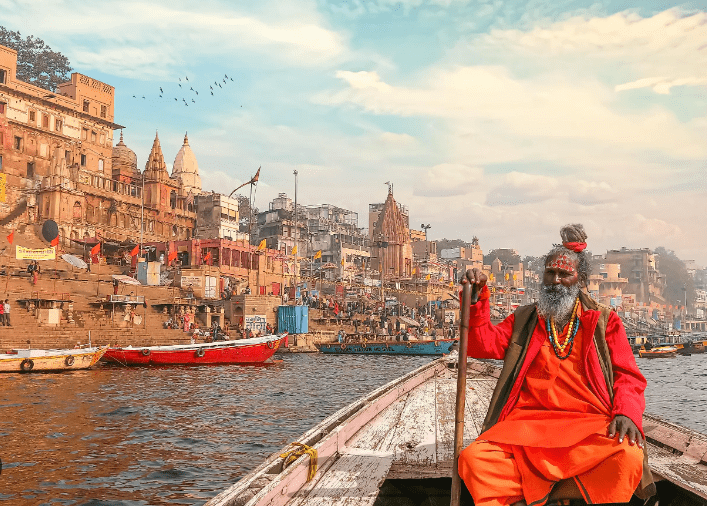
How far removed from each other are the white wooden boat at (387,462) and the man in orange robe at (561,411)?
39.2 inches

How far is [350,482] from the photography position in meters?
4.87

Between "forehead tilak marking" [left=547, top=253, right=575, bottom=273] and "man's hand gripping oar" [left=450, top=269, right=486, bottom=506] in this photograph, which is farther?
"forehead tilak marking" [left=547, top=253, right=575, bottom=273]

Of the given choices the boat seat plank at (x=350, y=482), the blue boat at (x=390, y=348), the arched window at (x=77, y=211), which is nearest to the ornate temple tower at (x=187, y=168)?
the arched window at (x=77, y=211)

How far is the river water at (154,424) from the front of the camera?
31.1ft

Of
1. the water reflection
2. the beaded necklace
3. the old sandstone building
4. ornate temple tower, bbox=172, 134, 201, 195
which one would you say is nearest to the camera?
the beaded necklace

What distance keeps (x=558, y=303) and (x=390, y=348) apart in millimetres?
46646

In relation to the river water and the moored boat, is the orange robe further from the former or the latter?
the moored boat

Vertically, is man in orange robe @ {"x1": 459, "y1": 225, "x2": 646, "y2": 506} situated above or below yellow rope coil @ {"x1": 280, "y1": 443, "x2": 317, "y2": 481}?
above

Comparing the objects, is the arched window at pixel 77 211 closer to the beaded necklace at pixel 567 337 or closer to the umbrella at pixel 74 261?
the umbrella at pixel 74 261

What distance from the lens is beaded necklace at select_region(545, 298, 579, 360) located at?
162 inches

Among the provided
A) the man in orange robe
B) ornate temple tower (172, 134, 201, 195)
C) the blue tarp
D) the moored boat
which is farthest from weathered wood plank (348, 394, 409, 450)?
ornate temple tower (172, 134, 201, 195)

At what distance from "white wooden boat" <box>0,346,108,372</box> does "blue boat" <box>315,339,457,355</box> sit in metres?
24.1

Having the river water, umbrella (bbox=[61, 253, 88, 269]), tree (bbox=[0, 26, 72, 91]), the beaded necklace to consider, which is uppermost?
→ tree (bbox=[0, 26, 72, 91])

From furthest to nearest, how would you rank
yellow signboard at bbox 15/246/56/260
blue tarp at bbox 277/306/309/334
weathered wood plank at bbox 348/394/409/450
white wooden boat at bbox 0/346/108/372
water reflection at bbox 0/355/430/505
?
blue tarp at bbox 277/306/309/334 → yellow signboard at bbox 15/246/56/260 → white wooden boat at bbox 0/346/108/372 → water reflection at bbox 0/355/430/505 → weathered wood plank at bbox 348/394/409/450
